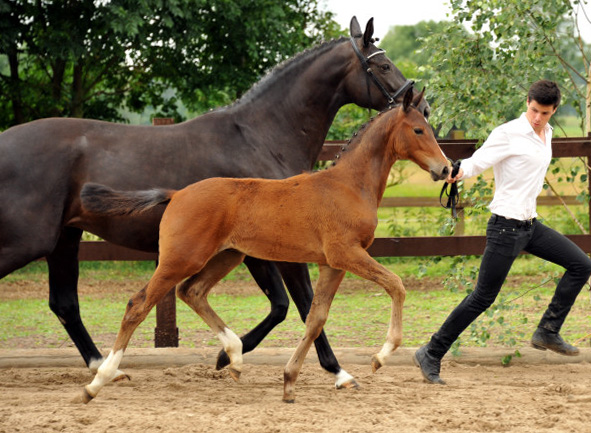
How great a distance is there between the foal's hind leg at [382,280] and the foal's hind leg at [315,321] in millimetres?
227

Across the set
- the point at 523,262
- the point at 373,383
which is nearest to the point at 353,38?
the point at 373,383

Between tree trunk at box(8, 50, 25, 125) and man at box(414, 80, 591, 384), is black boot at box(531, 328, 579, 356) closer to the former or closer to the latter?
man at box(414, 80, 591, 384)

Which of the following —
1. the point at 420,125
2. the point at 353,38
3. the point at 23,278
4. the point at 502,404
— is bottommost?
the point at 23,278

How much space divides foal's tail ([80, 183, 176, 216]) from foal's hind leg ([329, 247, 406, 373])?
1014 millimetres

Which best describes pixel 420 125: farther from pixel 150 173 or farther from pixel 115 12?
pixel 115 12

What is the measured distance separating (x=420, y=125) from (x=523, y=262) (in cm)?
699

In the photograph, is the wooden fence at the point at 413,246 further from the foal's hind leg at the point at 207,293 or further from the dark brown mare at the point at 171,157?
the foal's hind leg at the point at 207,293

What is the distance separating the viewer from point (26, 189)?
463 cm

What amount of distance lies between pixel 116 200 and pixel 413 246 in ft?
8.25

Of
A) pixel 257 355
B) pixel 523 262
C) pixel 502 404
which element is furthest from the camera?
pixel 523 262

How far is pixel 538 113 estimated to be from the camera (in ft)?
14.8

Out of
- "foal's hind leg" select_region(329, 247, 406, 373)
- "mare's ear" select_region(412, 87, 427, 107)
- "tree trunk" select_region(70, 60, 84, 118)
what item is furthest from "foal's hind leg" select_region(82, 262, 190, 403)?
"tree trunk" select_region(70, 60, 84, 118)

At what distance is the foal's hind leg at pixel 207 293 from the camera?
4.54 meters

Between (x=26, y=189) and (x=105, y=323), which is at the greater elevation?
(x=26, y=189)
